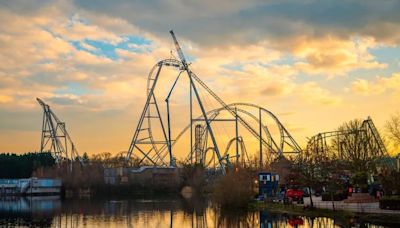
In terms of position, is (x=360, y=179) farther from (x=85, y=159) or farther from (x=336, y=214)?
(x=85, y=159)

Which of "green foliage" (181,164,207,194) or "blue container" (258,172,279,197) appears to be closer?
"blue container" (258,172,279,197)

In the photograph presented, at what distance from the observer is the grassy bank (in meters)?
23.8

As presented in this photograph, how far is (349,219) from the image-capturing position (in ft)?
83.6

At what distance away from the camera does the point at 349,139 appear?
131 feet

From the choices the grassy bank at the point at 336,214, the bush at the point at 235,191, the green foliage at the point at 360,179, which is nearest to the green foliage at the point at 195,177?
the bush at the point at 235,191

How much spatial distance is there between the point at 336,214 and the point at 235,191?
12707 mm

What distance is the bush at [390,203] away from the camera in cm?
2550

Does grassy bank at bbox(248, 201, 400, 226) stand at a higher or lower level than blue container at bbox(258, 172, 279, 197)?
lower

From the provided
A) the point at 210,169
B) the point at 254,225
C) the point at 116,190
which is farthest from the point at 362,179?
the point at 116,190

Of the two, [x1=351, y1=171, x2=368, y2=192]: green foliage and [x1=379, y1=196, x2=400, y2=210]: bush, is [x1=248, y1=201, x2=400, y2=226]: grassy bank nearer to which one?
[x1=379, y1=196, x2=400, y2=210]: bush

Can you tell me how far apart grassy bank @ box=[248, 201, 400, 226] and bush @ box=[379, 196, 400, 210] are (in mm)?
1219

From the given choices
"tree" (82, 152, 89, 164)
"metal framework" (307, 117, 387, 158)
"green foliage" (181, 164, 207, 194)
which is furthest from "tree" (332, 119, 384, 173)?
"tree" (82, 152, 89, 164)

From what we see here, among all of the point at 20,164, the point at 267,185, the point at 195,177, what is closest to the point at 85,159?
the point at 20,164

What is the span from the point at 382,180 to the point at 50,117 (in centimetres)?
6578
